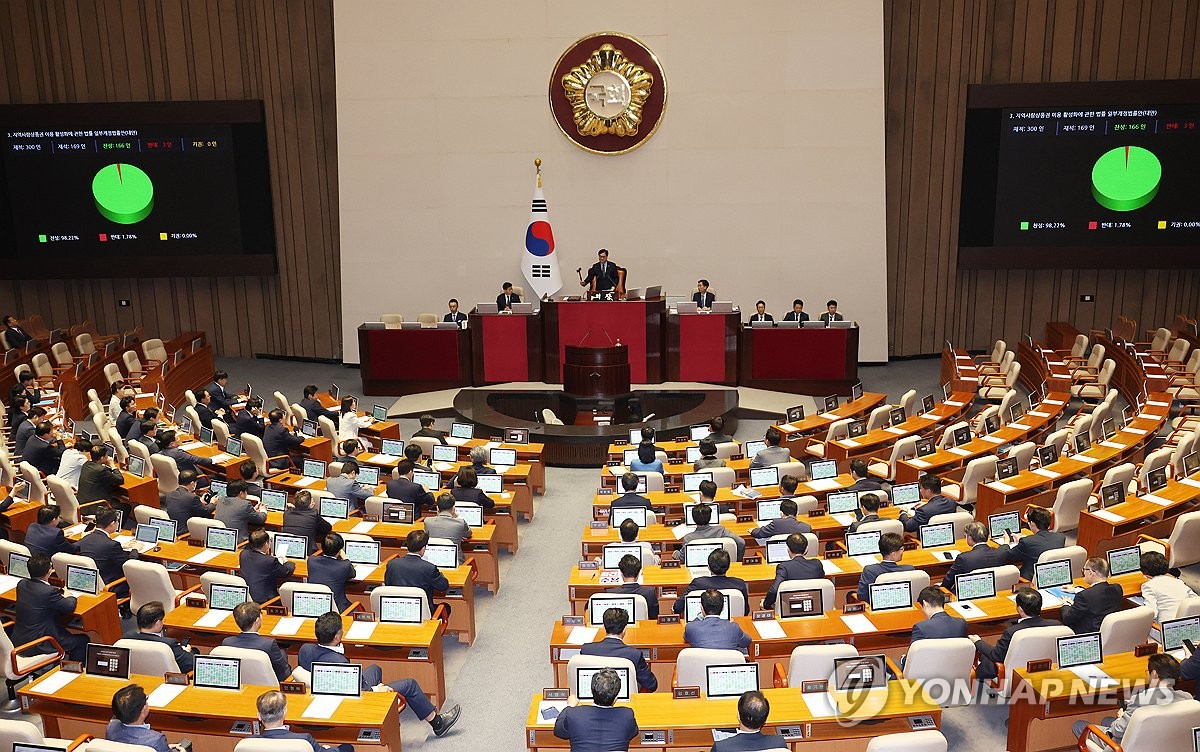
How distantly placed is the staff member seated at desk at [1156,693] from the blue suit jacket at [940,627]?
1089 mm

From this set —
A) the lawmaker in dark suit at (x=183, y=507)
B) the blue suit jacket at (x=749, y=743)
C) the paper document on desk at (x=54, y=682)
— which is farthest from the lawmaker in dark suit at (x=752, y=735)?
the lawmaker in dark suit at (x=183, y=507)

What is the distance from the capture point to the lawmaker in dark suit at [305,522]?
29.8ft

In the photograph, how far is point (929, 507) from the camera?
30.6 feet

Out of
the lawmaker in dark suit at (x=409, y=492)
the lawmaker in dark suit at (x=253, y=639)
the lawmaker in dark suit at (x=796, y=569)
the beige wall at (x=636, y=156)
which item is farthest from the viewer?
the beige wall at (x=636, y=156)

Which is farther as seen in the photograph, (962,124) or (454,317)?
(962,124)

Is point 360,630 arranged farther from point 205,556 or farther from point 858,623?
point 858,623

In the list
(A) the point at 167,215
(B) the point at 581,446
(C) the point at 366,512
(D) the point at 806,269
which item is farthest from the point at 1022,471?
(A) the point at 167,215

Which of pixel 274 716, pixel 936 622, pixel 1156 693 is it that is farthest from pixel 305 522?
pixel 1156 693

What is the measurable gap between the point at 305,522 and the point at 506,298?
913 cm

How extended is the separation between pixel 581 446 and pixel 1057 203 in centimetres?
1109

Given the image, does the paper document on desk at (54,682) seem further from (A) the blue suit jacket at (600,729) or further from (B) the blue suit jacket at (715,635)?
(B) the blue suit jacket at (715,635)

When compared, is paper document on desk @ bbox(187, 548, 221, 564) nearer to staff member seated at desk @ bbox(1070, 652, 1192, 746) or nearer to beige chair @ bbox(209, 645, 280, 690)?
beige chair @ bbox(209, 645, 280, 690)

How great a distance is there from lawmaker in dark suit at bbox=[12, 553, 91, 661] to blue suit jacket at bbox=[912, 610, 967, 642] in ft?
20.6

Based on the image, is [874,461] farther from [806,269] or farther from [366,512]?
[806,269]
